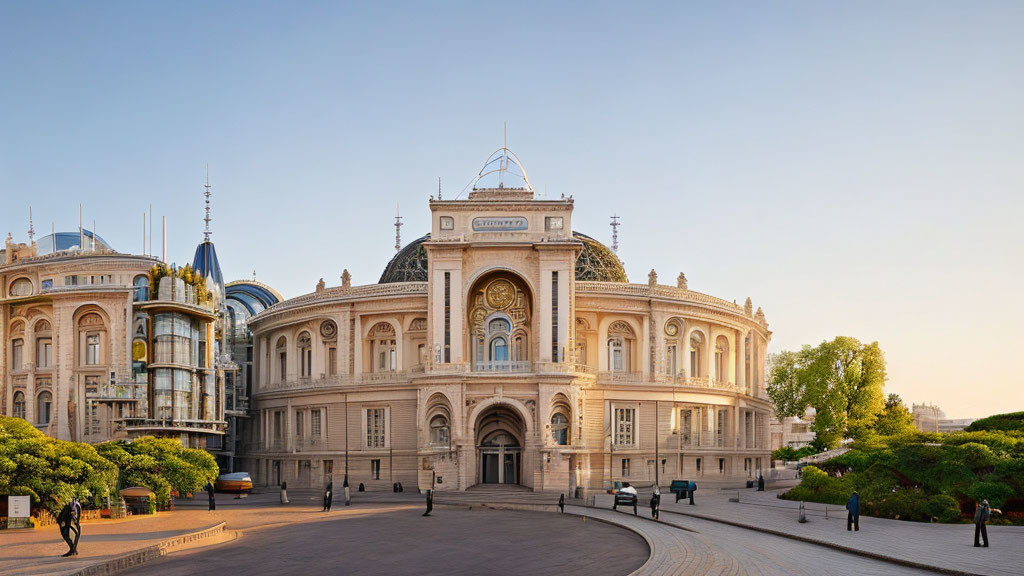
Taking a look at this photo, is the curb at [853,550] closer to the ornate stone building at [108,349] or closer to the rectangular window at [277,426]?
the ornate stone building at [108,349]

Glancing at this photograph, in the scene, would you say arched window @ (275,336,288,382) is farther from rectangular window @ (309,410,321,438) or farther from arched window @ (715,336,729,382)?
arched window @ (715,336,729,382)

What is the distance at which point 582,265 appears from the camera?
260 feet

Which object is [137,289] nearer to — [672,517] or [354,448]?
[354,448]

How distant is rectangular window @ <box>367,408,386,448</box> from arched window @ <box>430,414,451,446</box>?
620 centimetres

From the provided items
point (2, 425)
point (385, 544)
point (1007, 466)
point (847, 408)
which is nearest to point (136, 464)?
point (2, 425)

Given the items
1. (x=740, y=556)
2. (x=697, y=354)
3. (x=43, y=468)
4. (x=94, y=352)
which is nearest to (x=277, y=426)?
(x=94, y=352)

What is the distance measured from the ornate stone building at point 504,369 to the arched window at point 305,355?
0.36ft

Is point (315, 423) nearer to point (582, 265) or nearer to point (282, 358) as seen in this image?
point (282, 358)

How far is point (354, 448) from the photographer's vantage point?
2859 inches

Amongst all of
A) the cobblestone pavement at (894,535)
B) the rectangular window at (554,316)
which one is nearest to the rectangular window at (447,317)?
the rectangular window at (554,316)

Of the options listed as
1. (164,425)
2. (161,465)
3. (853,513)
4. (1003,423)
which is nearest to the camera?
(853,513)

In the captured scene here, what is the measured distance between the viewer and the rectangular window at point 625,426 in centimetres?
7094

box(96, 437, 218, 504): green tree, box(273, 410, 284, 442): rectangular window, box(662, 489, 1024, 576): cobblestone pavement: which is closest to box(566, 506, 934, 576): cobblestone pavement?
box(662, 489, 1024, 576): cobblestone pavement

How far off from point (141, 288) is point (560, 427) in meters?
31.4
